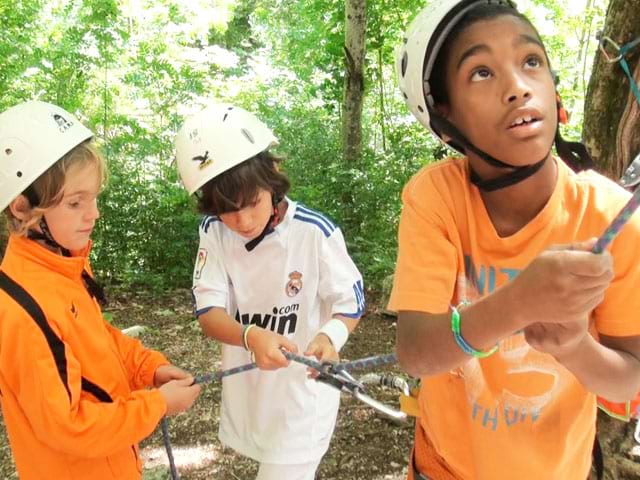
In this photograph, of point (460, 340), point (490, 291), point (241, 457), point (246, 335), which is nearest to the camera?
point (460, 340)

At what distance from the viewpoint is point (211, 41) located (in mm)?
16422

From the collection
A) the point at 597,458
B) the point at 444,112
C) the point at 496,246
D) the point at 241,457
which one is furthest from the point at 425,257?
the point at 241,457

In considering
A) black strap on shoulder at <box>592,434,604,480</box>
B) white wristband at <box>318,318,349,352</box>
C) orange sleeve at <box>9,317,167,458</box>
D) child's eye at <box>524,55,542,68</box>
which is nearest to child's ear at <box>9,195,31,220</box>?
orange sleeve at <box>9,317,167,458</box>

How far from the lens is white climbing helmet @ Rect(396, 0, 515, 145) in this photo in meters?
1.28

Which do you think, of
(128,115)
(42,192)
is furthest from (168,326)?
(42,192)

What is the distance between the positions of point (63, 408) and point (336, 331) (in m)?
1.03

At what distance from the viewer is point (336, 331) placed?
2166mm

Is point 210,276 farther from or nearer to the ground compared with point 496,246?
nearer to the ground

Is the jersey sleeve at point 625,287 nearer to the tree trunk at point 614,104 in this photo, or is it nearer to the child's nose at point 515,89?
the child's nose at point 515,89

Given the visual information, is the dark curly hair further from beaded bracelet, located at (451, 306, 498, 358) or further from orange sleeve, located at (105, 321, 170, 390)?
orange sleeve, located at (105, 321, 170, 390)

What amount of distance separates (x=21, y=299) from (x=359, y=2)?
5.78m

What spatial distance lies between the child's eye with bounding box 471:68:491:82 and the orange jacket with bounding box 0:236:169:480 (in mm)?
1403

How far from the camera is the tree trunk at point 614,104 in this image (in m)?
2.08

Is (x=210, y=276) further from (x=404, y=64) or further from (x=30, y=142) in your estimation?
(x=404, y=64)
